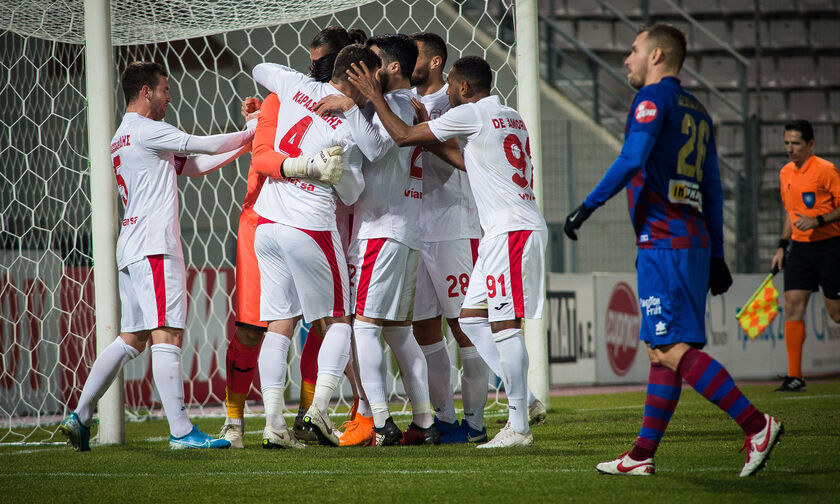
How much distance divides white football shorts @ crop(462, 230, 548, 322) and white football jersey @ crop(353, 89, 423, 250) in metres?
0.48

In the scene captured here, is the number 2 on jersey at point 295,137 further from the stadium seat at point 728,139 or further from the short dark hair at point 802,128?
the stadium seat at point 728,139

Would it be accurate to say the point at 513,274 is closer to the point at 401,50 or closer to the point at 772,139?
the point at 401,50

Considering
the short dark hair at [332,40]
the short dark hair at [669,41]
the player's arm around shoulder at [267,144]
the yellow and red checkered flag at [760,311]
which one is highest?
the short dark hair at [332,40]

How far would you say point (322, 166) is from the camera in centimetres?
433

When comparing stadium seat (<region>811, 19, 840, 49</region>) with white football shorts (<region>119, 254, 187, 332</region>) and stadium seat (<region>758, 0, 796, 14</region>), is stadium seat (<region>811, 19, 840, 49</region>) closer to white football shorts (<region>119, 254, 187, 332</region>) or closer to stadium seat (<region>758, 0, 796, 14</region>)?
stadium seat (<region>758, 0, 796, 14</region>)

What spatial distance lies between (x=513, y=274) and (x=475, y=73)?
1071 mm

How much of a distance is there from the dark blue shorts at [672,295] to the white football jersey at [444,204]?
1.70 m

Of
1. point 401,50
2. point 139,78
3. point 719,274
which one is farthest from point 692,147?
point 139,78

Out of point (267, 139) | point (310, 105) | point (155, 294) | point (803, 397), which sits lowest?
point (803, 397)

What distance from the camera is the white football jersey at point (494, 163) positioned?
14.2 feet

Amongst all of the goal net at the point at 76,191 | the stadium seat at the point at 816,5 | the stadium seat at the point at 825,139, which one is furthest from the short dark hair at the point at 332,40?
the stadium seat at the point at 816,5

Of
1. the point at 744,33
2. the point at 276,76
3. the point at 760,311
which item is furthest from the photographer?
the point at 744,33

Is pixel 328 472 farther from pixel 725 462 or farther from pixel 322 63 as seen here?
pixel 322 63

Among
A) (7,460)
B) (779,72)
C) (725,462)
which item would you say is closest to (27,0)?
(7,460)
